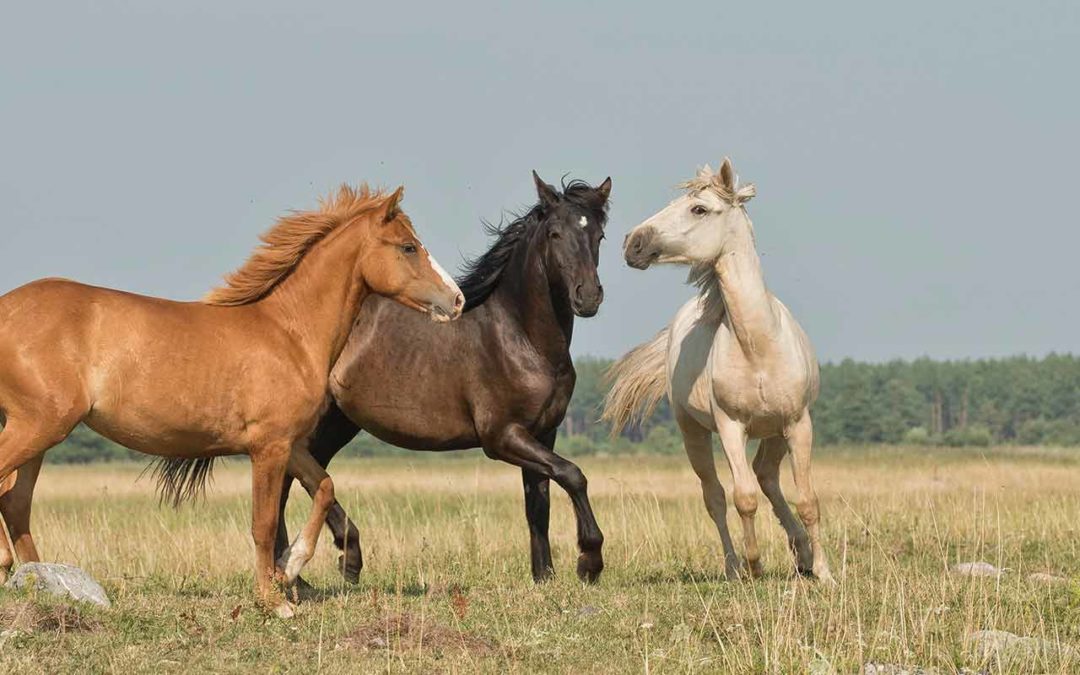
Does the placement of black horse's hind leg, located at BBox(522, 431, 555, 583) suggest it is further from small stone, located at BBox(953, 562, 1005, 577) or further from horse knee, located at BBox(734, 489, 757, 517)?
small stone, located at BBox(953, 562, 1005, 577)

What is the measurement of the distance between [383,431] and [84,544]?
4649mm

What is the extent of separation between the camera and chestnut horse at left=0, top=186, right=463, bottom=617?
26.3ft

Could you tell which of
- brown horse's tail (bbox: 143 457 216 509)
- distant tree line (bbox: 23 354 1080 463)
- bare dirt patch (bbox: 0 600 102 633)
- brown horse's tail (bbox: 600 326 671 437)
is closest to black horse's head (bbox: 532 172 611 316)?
brown horse's tail (bbox: 600 326 671 437)

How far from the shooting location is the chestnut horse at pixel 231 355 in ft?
26.3

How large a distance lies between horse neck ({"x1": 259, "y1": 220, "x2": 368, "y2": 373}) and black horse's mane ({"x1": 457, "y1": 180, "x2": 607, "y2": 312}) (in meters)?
1.85

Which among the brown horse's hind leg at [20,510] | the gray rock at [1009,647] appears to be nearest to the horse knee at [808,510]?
the gray rock at [1009,647]

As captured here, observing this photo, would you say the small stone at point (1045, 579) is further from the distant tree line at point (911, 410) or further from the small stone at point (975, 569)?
the distant tree line at point (911, 410)

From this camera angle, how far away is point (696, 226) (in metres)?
10.4

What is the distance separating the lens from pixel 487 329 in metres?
10.8

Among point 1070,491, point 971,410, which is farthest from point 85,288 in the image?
point 971,410

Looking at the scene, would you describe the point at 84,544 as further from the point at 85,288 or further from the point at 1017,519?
the point at 1017,519

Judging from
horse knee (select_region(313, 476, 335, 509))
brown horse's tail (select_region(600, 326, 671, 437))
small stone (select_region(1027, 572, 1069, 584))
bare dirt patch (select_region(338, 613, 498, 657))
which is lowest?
bare dirt patch (select_region(338, 613, 498, 657))

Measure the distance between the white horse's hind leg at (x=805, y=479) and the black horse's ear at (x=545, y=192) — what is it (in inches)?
92.5

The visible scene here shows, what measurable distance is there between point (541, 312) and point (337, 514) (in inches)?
86.2
